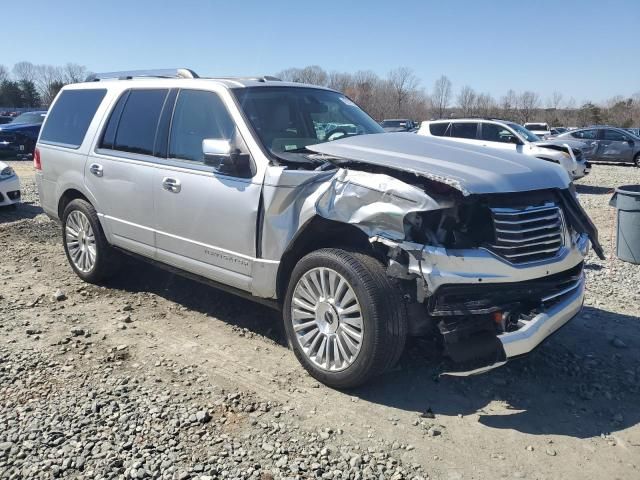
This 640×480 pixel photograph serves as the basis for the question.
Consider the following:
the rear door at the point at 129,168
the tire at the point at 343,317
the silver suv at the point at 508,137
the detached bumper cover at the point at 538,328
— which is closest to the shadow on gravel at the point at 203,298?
the rear door at the point at 129,168

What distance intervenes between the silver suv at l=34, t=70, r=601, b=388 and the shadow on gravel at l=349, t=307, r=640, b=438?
332mm

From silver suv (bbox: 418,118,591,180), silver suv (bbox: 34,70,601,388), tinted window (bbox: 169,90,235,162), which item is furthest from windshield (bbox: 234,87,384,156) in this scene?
silver suv (bbox: 418,118,591,180)

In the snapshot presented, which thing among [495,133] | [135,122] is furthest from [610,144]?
[135,122]

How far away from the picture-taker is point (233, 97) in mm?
4395

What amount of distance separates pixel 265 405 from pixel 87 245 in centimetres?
318

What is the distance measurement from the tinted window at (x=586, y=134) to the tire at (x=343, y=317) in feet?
73.6

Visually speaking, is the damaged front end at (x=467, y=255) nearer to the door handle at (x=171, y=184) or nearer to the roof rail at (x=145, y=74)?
the door handle at (x=171, y=184)

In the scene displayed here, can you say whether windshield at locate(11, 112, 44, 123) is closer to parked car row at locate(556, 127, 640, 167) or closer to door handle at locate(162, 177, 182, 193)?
door handle at locate(162, 177, 182, 193)

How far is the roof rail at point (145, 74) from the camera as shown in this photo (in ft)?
17.3

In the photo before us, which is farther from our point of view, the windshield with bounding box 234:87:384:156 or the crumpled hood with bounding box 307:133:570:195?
the windshield with bounding box 234:87:384:156

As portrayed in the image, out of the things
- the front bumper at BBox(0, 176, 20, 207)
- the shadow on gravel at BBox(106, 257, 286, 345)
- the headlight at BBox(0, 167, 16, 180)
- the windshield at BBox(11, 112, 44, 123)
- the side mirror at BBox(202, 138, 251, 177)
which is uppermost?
the side mirror at BBox(202, 138, 251, 177)

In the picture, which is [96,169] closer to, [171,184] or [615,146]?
[171,184]

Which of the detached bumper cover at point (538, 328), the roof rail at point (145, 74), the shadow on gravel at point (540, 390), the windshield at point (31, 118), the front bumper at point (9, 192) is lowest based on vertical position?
the shadow on gravel at point (540, 390)

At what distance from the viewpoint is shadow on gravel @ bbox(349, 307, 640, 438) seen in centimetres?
343
